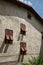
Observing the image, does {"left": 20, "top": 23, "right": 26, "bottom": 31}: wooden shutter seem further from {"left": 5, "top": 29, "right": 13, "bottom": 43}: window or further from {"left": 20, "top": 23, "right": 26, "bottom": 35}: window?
{"left": 5, "top": 29, "right": 13, "bottom": 43}: window

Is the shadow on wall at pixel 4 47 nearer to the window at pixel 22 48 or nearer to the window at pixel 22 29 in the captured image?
the window at pixel 22 48

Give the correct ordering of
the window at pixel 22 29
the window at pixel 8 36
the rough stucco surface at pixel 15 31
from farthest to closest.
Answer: the window at pixel 22 29, the rough stucco surface at pixel 15 31, the window at pixel 8 36

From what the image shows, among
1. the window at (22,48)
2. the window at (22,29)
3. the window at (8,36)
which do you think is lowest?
the window at (22,48)

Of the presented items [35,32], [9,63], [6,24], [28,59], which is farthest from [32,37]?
[9,63]

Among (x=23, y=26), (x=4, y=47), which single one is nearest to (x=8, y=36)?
(x=4, y=47)

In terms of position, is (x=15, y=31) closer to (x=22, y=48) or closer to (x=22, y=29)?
(x=22, y=29)

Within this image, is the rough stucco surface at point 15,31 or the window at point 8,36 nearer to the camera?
the window at point 8,36

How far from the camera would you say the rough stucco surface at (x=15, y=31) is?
11320 mm

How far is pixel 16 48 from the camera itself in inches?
480

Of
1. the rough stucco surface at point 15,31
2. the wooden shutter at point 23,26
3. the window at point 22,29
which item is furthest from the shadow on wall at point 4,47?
the wooden shutter at point 23,26

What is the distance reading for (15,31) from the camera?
12.5m

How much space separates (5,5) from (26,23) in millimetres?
2306

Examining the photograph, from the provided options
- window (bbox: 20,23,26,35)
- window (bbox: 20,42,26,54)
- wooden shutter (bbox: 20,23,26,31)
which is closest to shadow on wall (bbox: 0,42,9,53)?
window (bbox: 20,42,26,54)

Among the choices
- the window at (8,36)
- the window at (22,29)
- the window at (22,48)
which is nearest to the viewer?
the window at (8,36)
